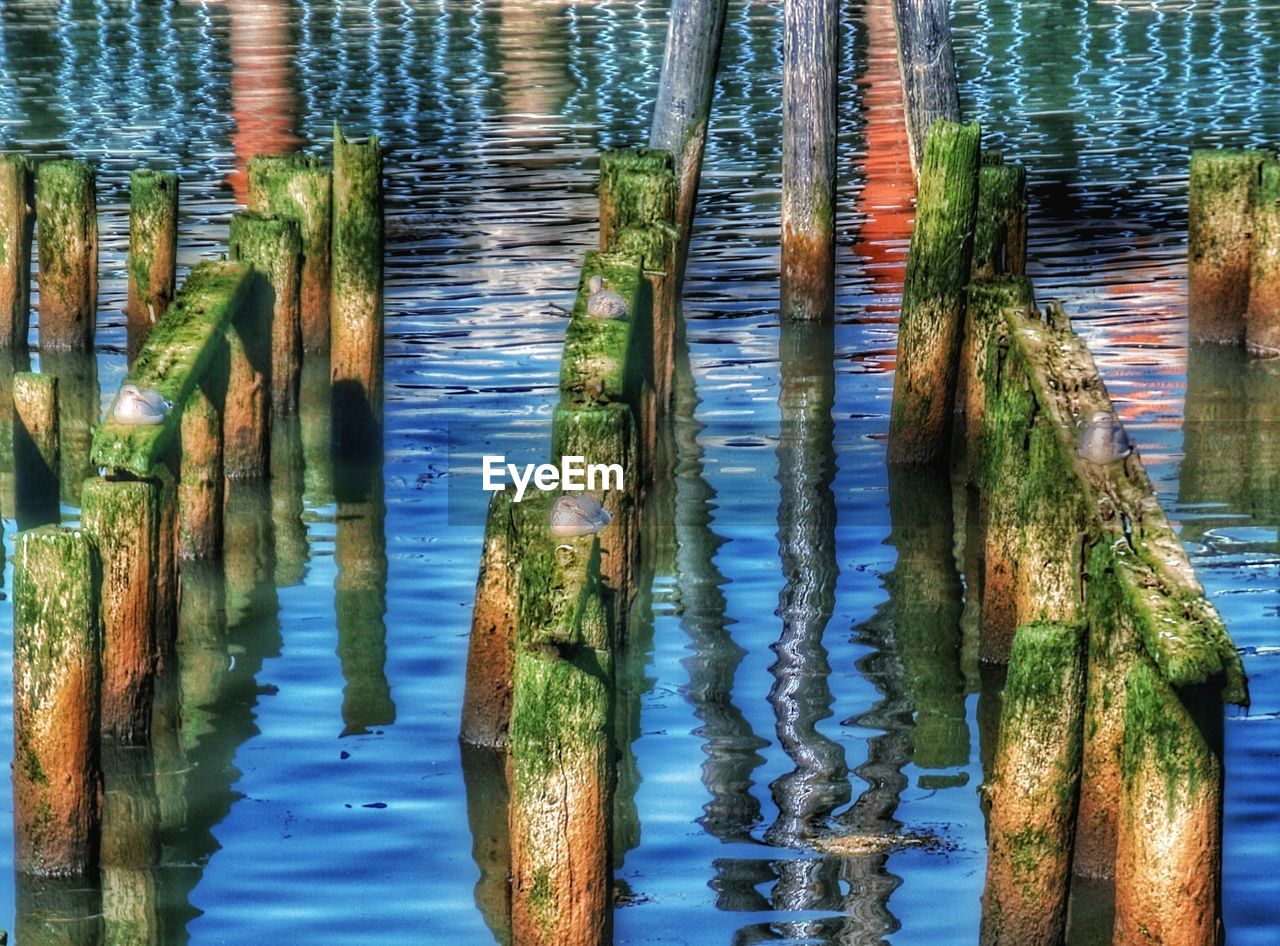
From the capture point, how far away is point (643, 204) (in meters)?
11.9

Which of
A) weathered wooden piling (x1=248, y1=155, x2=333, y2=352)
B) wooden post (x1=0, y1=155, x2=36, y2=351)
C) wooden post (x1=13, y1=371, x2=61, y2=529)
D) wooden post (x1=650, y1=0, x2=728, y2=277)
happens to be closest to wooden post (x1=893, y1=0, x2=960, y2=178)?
wooden post (x1=650, y1=0, x2=728, y2=277)

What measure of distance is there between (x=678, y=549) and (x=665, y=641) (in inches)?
47.1

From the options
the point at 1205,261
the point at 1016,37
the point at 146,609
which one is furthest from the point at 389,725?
the point at 1016,37

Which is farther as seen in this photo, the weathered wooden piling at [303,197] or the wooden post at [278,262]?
the weathered wooden piling at [303,197]

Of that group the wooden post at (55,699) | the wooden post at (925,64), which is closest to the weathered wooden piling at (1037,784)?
the wooden post at (55,699)

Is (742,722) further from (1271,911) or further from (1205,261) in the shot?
(1205,261)

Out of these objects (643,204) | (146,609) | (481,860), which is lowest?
(481,860)

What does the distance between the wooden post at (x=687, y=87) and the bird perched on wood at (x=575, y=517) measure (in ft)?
22.5

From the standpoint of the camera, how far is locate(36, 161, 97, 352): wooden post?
43.0 ft

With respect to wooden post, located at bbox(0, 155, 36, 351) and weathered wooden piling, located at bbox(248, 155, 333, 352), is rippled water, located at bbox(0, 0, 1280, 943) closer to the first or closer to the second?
wooden post, located at bbox(0, 155, 36, 351)

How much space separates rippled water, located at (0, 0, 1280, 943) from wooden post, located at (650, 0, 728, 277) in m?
1.12

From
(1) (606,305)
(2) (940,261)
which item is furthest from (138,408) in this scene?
(2) (940,261)

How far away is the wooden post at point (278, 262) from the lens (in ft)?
37.5

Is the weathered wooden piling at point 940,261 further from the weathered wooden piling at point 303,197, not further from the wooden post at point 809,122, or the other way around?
the weathered wooden piling at point 303,197
